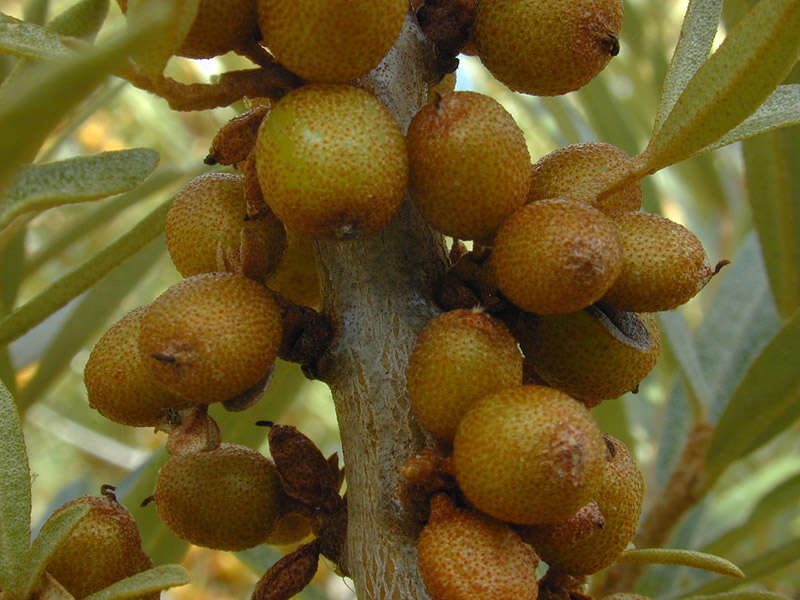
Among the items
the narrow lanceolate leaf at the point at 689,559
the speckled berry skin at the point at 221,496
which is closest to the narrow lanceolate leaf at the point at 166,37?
the speckled berry skin at the point at 221,496

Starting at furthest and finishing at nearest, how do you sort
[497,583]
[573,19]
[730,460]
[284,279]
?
[730,460] → [284,279] → [573,19] → [497,583]

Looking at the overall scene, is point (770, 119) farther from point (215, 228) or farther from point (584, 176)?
point (215, 228)

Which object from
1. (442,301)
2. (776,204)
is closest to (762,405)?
(776,204)

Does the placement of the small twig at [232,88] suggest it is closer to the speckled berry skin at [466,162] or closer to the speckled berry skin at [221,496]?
the speckled berry skin at [466,162]

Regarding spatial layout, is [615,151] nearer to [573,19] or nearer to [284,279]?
[573,19]

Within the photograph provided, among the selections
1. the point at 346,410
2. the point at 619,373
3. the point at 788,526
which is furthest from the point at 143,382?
the point at 788,526

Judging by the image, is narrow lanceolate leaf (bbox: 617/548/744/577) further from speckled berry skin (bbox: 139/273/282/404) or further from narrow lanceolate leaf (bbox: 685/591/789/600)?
speckled berry skin (bbox: 139/273/282/404)

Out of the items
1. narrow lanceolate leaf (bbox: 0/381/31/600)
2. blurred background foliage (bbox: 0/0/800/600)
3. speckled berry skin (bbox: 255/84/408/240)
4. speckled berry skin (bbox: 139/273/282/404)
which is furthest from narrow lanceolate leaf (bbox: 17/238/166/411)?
speckled berry skin (bbox: 255/84/408/240)

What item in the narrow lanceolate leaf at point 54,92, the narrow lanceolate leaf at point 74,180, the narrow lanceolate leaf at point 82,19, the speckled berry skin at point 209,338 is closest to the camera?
the narrow lanceolate leaf at point 54,92

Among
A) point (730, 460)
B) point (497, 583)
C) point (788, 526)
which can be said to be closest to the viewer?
point (497, 583)
